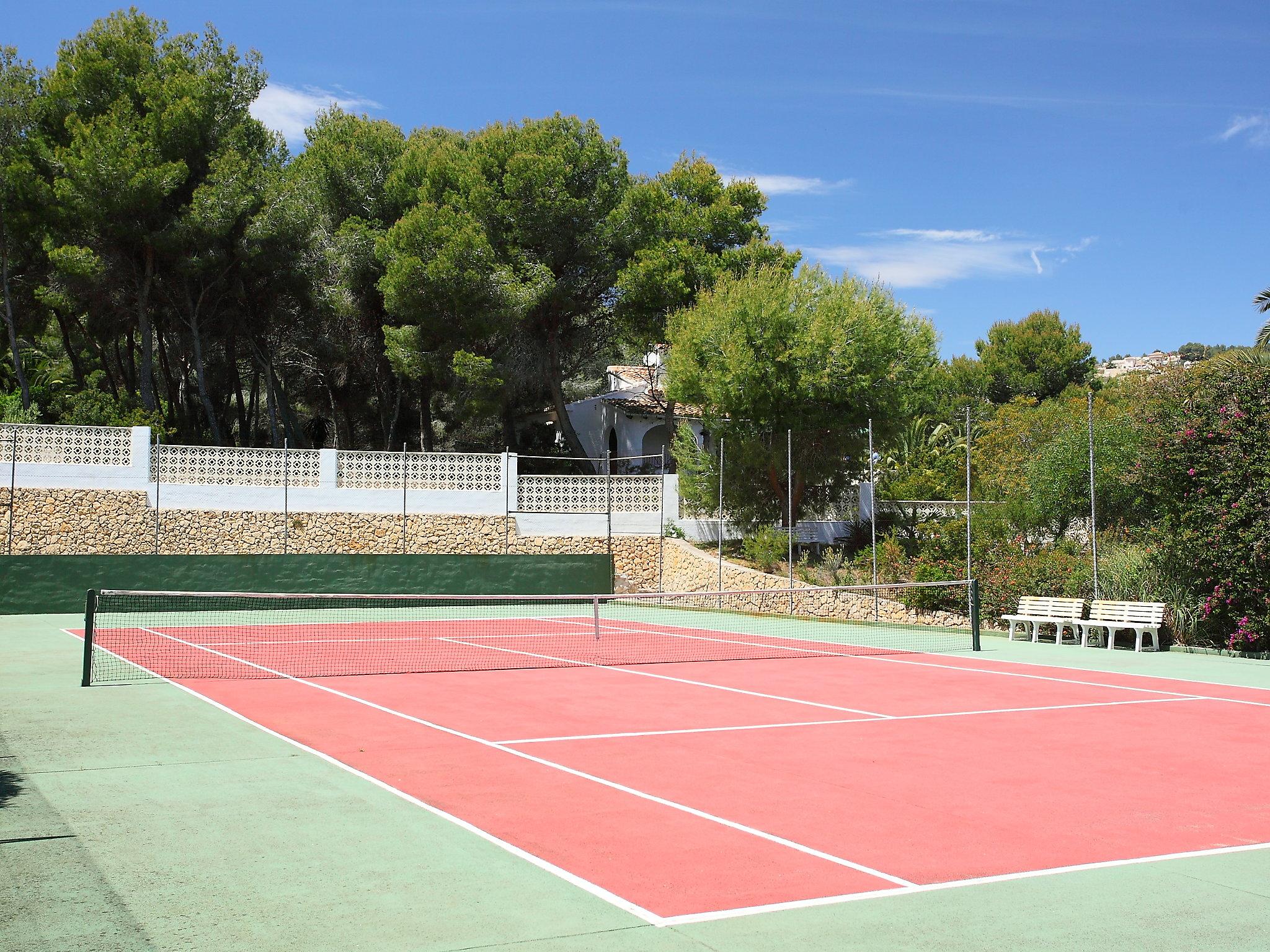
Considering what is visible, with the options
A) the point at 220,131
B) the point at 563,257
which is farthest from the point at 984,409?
the point at 220,131

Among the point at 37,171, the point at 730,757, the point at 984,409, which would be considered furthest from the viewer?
the point at 984,409

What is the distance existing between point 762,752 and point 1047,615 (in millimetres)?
12771

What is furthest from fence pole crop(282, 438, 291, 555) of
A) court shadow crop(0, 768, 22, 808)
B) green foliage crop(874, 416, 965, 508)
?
court shadow crop(0, 768, 22, 808)

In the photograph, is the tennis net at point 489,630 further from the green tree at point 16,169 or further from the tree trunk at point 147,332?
the green tree at point 16,169

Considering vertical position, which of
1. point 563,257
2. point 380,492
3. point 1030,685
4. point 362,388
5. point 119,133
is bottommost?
point 1030,685

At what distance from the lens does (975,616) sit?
19.0 m

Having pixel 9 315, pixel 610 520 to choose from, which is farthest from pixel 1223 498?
pixel 9 315

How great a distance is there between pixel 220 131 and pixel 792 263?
18059 mm

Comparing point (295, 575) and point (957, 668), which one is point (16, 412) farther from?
point (957, 668)

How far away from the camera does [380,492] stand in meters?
30.6

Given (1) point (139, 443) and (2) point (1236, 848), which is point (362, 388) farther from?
(2) point (1236, 848)

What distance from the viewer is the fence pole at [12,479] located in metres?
27.7

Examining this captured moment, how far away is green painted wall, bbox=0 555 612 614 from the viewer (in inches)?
1041

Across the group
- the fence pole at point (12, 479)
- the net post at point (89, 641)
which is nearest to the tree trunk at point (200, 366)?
the fence pole at point (12, 479)
